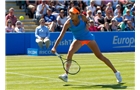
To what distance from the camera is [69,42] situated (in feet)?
76.6

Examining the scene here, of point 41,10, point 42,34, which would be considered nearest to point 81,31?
point 42,34

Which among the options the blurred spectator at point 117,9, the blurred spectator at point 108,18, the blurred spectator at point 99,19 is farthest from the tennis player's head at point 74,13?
the blurred spectator at point 117,9

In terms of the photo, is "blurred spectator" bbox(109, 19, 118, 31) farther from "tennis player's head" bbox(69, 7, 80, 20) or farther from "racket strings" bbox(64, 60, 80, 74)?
"tennis player's head" bbox(69, 7, 80, 20)

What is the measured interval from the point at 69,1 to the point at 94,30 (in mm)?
3317

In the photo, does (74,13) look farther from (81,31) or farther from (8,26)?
(8,26)

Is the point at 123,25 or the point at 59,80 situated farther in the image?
the point at 123,25

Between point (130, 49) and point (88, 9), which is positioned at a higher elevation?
point (88, 9)

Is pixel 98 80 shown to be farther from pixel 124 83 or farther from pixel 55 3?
pixel 55 3

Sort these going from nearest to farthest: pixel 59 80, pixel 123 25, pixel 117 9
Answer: pixel 59 80
pixel 123 25
pixel 117 9

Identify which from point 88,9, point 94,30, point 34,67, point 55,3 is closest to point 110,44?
point 94,30

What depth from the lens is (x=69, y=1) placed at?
2673cm

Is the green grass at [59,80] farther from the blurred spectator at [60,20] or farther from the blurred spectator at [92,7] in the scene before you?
the blurred spectator at [92,7]

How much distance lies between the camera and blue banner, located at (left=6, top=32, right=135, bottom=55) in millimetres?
22234

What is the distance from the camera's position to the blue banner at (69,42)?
22.2 meters
